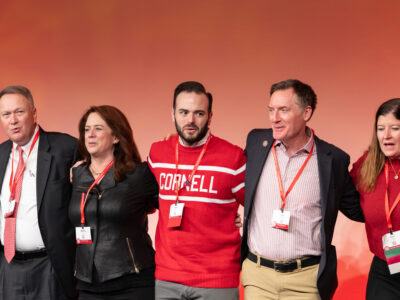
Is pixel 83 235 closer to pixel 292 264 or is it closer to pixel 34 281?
pixel 34 281

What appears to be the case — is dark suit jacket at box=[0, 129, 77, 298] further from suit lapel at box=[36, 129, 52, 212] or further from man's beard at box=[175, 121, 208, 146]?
man's beard at box=[175, 121, 208, 146]

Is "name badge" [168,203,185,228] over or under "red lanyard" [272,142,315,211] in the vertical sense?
under

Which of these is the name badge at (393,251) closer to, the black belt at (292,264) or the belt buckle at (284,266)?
the black belt at (292,264)

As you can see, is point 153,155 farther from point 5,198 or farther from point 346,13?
point 346,13

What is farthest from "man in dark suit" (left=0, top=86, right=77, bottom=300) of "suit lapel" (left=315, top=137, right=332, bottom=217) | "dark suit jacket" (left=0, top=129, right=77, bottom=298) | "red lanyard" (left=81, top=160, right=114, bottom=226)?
"suit lapel" (left=315, top=137, right=332, bottom=217)

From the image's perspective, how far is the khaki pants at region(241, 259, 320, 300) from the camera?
3613 mm

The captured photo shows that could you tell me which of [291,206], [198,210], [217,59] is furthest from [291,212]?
[217,59]

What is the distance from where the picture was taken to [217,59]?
5.73 meters

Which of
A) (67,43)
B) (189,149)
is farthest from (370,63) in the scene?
(67,43)

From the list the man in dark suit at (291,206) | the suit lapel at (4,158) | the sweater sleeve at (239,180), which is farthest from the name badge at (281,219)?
the suit lapel at (4,158)

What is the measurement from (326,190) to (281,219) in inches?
11.2

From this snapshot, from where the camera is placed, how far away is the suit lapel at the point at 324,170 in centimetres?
366

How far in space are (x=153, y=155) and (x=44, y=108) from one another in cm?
245

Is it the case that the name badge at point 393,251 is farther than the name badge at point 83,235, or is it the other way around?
the name badge at point 83,235
